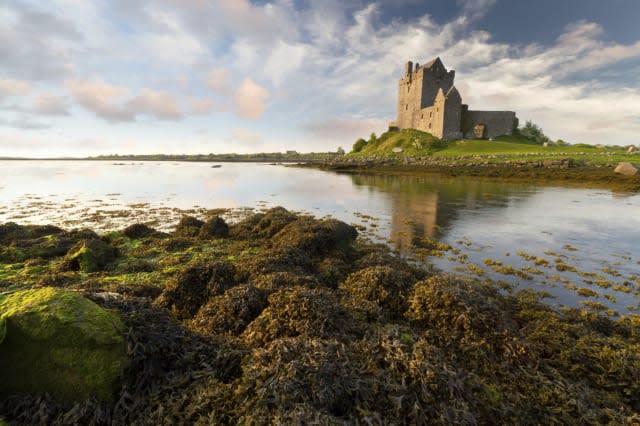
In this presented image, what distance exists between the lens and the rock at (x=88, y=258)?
7766 mm

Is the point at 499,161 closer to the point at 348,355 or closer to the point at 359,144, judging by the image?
the point at 348,355

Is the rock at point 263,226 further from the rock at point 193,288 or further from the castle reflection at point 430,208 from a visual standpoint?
the rock at point 193,288

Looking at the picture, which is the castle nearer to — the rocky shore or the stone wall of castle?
the stone wall of castle

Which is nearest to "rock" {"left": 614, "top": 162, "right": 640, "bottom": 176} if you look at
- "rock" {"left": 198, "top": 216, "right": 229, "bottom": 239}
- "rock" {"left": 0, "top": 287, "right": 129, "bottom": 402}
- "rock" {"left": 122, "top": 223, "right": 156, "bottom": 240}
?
"rock" {"left": 198, "top": 216, "right": 229, "bottom": 239}

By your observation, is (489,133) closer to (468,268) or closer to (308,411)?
(468,268)

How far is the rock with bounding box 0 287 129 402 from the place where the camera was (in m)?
2.53

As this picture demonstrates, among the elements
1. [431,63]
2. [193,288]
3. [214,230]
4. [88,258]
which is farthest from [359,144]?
[193,288]

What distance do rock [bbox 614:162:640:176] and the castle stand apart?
31.4m

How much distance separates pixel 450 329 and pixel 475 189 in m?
25.1

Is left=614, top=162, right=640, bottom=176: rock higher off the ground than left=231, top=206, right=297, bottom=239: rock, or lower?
higher

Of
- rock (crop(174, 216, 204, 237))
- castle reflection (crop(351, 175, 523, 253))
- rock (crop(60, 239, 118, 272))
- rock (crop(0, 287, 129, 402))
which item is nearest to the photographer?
rock (crop(0, 287, 129, 402))

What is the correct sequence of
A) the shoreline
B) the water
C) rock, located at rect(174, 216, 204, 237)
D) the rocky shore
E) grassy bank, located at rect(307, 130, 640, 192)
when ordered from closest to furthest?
the water, rock, located at rect(174, 216, 204, 237), the shoreline, the rocky shore, grassy bank, located at rect(307, 130, 640, 192)

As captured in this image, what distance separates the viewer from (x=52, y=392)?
2.53m

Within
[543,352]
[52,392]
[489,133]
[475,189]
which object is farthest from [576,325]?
[489,133]
